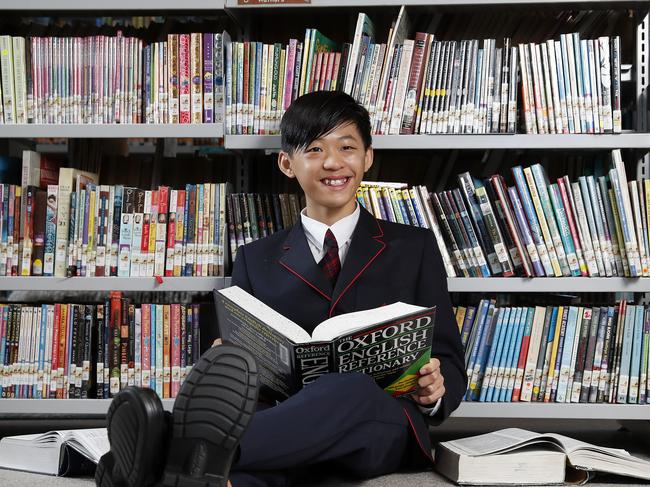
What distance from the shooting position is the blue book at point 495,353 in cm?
202

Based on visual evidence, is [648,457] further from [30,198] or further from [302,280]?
[30,198]

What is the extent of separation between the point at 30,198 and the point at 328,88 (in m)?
0.84

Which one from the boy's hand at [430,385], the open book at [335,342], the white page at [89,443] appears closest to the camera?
the open book at [335,342]

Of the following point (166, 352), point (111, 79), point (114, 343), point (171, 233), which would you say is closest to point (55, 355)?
point (114, 343)

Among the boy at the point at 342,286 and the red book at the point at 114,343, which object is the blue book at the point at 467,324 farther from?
the red book at the point at 114,343

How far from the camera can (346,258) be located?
5.86ft

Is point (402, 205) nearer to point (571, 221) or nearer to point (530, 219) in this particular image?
point (530, 219)

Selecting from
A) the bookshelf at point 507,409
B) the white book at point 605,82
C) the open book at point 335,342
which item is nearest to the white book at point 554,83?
the white book at point 605,82

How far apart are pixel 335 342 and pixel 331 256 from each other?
0.49m

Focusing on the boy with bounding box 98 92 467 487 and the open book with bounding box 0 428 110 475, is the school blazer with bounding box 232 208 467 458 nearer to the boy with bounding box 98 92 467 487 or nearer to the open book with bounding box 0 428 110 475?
the boy with bounding box 98 92 467 487

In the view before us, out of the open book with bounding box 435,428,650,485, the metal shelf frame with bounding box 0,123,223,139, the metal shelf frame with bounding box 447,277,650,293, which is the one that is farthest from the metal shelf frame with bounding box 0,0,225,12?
the open book with bounding box 435,428,650,485

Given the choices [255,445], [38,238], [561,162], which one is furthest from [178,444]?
[561,162]

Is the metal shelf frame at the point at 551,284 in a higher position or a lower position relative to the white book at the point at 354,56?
lower

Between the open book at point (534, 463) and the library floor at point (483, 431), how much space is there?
6 centimetres
